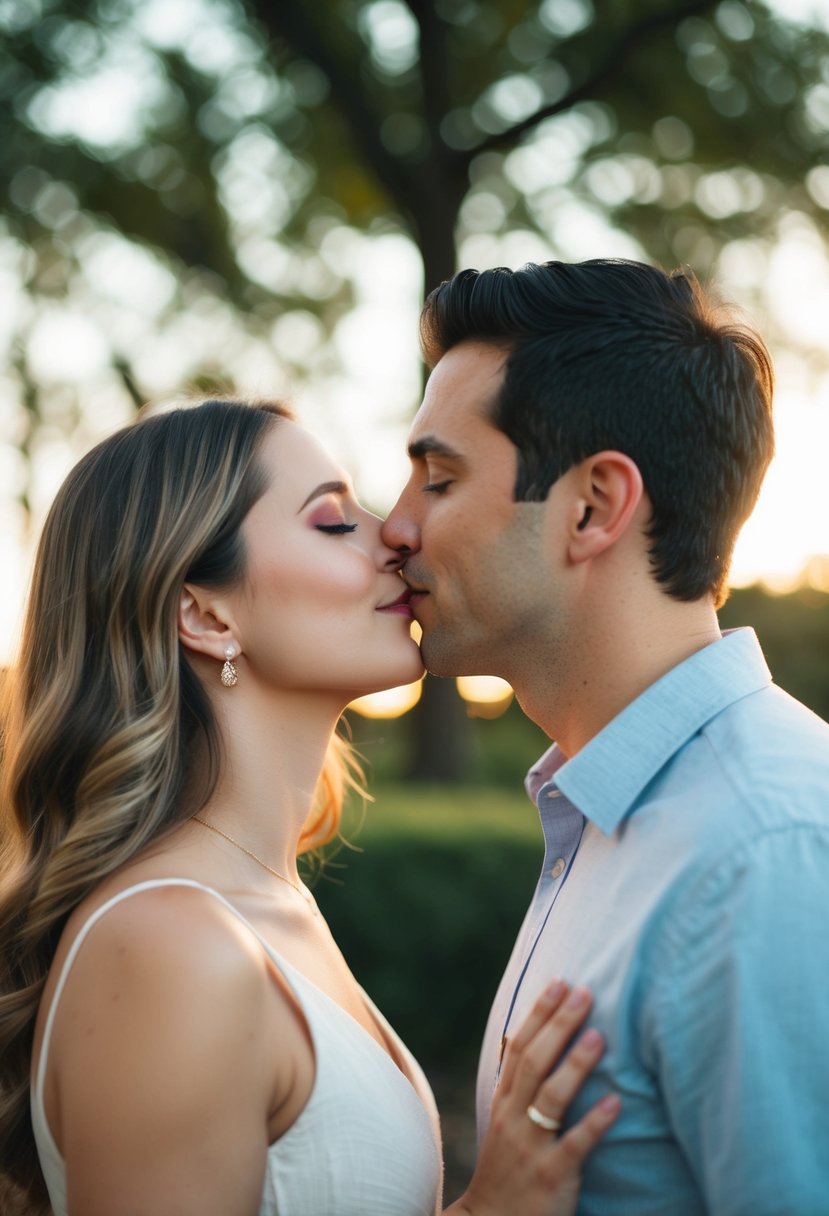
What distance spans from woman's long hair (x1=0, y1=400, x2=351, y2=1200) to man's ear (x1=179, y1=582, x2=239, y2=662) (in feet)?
0.11

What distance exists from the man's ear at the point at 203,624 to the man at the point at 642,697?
1.53ft

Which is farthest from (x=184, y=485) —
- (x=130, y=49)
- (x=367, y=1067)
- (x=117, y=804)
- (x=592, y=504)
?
(x=130, y=49)

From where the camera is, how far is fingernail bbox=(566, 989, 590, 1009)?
2174mm

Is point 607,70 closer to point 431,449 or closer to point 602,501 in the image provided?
point 431,449

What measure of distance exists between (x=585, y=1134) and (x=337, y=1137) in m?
0.57

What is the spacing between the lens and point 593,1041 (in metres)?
2.12

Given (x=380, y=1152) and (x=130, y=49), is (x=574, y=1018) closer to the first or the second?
(x=380, y=1152)

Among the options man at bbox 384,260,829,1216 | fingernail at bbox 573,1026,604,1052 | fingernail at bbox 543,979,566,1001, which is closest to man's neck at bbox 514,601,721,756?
man at bbox 384,260,829,1216

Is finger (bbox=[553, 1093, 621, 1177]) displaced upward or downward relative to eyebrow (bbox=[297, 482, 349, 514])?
downward

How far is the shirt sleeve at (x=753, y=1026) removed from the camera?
75.2 inches

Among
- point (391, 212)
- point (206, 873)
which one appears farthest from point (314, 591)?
point (391, 212)

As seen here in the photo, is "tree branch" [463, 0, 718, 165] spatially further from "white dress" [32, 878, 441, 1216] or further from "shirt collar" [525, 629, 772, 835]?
"white dress" [32, 878, 441, 1216]

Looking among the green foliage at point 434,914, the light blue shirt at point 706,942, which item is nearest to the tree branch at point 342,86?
the green foliage at point 434,914

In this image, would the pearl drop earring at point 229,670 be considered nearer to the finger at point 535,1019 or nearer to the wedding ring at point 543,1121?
the finger at point 535,1019
